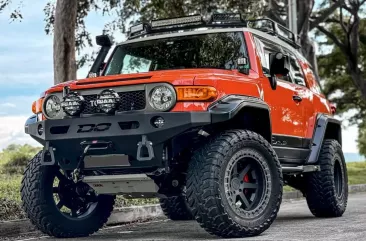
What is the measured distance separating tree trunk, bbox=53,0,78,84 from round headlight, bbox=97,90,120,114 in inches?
266

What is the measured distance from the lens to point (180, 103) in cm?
636

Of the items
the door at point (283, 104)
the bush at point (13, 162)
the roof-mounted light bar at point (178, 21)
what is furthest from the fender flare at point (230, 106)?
the bush at point (13, 162)

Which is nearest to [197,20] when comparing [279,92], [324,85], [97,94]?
[279,92]

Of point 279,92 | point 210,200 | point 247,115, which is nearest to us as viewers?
point 210,200

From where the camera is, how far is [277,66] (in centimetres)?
757

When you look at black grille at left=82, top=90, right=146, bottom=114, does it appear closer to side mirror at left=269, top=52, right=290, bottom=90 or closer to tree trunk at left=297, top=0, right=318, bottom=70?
side mirror at left=269, top=52, right=290, bottom=90

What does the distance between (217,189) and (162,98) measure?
3.13 feet

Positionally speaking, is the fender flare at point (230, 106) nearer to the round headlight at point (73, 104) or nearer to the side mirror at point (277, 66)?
the side mirror at point (277, 66)

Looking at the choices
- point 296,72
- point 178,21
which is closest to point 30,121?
point 178,21

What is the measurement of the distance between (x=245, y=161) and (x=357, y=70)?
23.2 meters

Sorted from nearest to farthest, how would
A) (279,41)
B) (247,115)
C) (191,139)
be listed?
(191,139)
(247,115)
(279,41)

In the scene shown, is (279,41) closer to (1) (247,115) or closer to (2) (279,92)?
(2) (279,92)

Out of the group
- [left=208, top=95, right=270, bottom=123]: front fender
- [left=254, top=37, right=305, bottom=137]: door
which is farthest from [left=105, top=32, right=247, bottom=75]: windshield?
[left=208, top=95, right=270, bottom=123]: front fender

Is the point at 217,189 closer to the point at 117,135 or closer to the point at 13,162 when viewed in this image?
the point at 117,135
